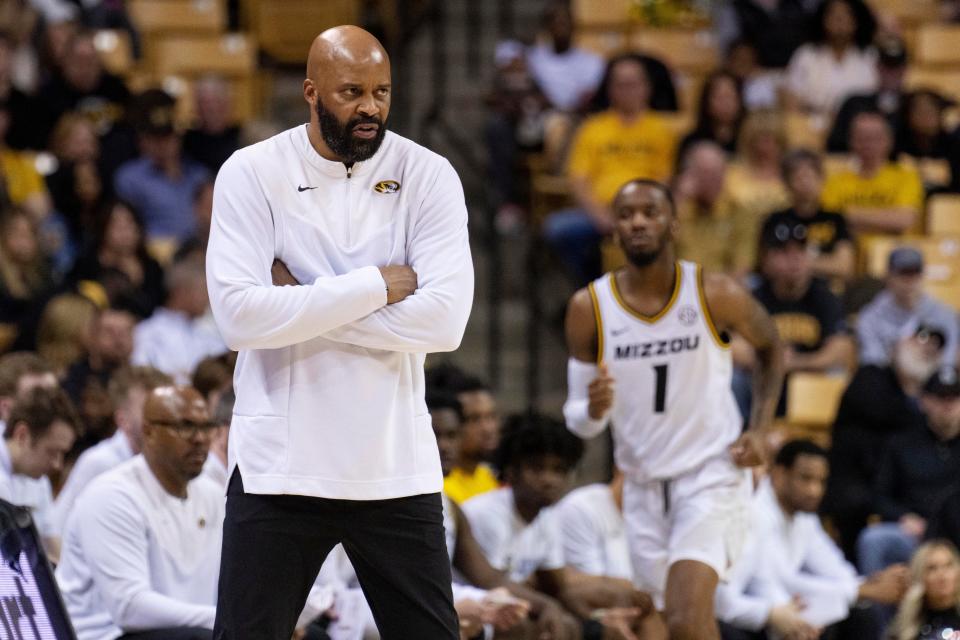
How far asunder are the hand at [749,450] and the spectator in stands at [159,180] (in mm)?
5755

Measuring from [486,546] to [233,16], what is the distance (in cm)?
790

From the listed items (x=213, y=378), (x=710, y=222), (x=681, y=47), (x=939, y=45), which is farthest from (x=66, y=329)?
(x=939, y=45)

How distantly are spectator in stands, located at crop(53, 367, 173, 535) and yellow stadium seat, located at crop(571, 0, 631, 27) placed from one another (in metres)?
6.45

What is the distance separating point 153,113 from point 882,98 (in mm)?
5279

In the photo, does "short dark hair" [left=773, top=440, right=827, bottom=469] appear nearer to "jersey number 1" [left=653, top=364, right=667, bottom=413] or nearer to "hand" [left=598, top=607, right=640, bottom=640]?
"hand" [left=598, top=607, right=640, bottom=640]

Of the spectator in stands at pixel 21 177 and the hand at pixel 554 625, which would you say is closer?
the hand at pixel 554 625

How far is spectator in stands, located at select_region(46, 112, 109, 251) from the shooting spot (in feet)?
35.0

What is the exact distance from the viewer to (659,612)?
260 inches

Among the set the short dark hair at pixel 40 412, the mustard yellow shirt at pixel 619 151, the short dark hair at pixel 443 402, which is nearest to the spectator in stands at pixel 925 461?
the short dark hair at pixel 443 402

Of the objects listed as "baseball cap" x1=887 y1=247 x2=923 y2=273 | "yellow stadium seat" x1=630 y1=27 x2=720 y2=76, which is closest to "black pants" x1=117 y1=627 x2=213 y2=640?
"baseball cap" x1=887 y1=247 x2=923 y2=273

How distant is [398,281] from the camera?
4.43 m

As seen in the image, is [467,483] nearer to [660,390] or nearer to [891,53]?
[660,390]

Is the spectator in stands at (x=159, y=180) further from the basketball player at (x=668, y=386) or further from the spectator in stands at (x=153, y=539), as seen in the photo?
the basketball player at (x=668, y=386)

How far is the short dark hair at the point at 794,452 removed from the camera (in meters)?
8.29
